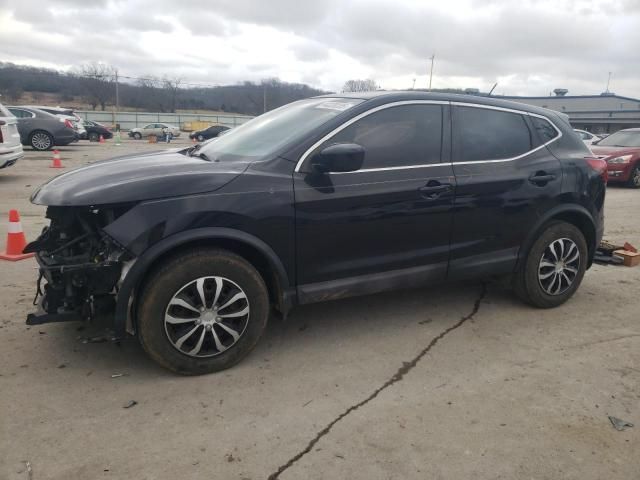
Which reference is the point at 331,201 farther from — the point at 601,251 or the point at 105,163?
the point at 601,251

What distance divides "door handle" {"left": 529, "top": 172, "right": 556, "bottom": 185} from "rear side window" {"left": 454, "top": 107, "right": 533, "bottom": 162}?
0.72 ft

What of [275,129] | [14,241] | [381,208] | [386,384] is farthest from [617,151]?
[14,241]

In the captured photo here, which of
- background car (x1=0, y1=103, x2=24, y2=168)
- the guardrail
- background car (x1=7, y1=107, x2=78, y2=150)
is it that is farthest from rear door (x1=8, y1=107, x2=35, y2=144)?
the guardrail

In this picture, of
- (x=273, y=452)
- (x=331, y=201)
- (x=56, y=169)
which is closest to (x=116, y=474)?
(x=273, y=452)

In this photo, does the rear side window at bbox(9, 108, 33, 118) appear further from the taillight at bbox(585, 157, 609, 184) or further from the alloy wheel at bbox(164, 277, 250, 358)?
the taillight at bbox(585, 157, 609, 184)

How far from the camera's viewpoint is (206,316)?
3.20 m

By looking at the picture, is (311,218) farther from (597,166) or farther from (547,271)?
(597,166)

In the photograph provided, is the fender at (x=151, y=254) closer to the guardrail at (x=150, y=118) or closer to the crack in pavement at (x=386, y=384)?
the crack in pavement at (x=386, y=384)

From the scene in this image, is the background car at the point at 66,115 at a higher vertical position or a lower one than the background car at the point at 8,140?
higher

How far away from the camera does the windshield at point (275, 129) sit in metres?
3.65

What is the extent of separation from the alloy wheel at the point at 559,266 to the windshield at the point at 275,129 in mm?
2135

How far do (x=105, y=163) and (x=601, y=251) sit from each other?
478 centimetres

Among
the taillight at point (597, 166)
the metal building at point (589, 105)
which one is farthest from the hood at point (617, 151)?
the metal building at point (589, 105)

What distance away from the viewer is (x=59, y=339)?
3.68 meters
